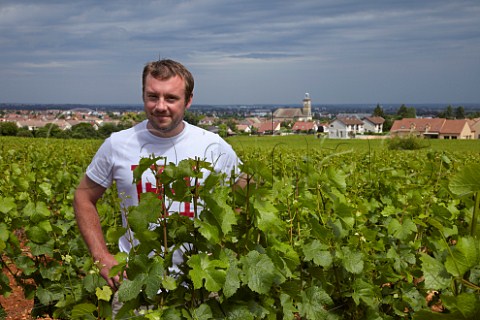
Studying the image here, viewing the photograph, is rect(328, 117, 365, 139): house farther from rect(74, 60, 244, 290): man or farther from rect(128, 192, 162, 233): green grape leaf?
rect(128, 192, 162, 233): green grape leaf

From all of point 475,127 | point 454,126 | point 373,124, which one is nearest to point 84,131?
point 454,126

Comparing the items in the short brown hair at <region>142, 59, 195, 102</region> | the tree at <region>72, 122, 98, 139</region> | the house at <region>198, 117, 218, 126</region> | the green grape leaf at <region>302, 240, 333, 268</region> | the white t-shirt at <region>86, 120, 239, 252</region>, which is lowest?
the green grape leaf at <region>302, 240, 333, 268</region>

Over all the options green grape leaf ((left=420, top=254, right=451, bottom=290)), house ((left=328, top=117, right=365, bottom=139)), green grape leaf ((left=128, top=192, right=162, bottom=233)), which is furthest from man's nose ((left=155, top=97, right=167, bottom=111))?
green grape leaf ((left=420, top=254, right=451, bottom=290))

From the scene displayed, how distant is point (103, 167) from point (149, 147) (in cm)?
27

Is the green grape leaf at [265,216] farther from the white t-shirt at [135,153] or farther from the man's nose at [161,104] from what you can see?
the man's nose at [161,104]

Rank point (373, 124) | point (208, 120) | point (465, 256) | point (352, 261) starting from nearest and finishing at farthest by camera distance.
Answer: point (465, 256) → point (352, 261) → point (208, 120) → point (373, 124)

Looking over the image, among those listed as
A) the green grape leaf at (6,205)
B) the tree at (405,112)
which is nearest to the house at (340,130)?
the green grape leaf at (6,205)

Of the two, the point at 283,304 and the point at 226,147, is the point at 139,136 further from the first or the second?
the point at 283,304

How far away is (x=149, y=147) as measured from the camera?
2.46m

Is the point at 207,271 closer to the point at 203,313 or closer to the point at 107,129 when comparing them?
the point at 203,313

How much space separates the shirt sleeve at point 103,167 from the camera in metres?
2.49

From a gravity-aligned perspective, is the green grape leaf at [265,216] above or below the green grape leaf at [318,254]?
above

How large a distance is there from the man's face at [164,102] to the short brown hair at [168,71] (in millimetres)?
21

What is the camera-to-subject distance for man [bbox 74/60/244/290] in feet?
7.78
